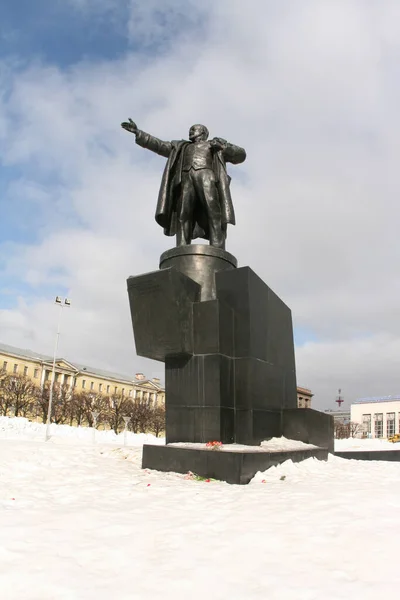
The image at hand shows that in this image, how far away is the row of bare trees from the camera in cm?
5294

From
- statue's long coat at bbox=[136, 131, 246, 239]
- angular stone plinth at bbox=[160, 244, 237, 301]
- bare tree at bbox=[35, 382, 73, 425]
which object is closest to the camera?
angular stone plinth at bbox=[160, 244, 237, 301]

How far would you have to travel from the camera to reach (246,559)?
3.39 meters

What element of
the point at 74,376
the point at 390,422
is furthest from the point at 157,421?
the point at 390,422

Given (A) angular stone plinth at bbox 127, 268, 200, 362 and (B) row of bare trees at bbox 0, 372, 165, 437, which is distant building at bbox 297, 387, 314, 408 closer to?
(B) row of bare trees at bbox 0, 372, 165, 437

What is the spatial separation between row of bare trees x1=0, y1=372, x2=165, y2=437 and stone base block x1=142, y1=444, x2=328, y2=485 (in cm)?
4647

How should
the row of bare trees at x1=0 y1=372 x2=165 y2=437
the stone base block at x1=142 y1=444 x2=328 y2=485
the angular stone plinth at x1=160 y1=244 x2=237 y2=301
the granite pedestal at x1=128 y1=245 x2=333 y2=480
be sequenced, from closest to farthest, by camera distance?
1. the stone base block at x1=142 y1=444 x2=328 y2=485
2. the granite pedestal at x1=128 y1=245 x2=333 y2=480
3. the angular stone plinth at x1=160 y1=244 x2=237 y2=301
4. the row of bare trees at x1=0 y1=372 x2=165 y2=437

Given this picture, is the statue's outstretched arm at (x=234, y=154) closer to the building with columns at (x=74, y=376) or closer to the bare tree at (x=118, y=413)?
the bare tree at (x=118, y=413)

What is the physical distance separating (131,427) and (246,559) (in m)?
57.0

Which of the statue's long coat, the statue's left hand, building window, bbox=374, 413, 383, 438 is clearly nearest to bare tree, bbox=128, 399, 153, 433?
the statue's long coat

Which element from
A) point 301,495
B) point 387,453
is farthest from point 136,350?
point 387,453

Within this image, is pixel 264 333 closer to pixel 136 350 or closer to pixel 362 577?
pixel 136 350

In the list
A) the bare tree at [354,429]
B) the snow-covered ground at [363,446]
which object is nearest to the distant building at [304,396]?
the bare tree at [354,429]

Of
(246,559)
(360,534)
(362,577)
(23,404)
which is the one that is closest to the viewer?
(362,577)

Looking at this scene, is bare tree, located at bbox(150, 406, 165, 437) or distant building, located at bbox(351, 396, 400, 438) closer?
bare tree, located at bbox(150, 406, 165, 437)
